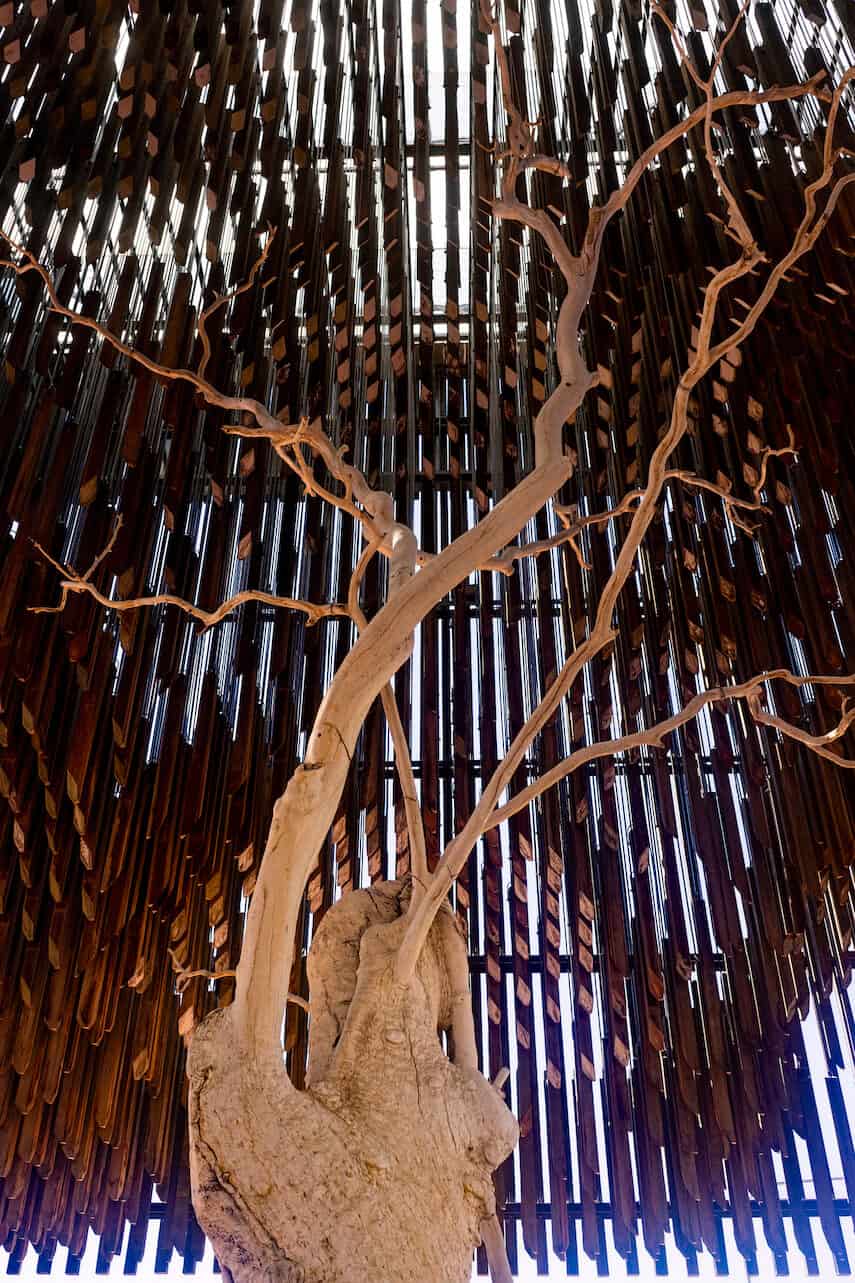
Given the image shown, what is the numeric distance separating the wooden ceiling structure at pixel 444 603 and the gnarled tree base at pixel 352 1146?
2290 mm

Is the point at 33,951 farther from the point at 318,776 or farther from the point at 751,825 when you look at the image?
the point at 318,776

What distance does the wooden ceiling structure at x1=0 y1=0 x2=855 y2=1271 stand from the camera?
349 cm

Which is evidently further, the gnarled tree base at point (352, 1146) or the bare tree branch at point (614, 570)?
the bare tree branch at point (614, 570)

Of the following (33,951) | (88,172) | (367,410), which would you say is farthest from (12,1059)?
(88,172)

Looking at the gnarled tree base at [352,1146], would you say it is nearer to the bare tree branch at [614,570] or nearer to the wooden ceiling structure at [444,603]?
the bare tree branch at [614,570]

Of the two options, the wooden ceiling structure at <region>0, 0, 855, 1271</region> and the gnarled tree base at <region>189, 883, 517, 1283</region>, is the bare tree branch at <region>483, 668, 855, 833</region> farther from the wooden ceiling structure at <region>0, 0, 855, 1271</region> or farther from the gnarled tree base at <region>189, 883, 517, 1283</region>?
the wooden ceiling structure at <region>0, 0, 855, 1271</region>

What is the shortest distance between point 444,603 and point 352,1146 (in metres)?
3.35

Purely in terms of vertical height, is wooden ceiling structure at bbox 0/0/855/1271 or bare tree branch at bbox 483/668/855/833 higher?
wooden ceiling structure at bbox 0/0/855/1271

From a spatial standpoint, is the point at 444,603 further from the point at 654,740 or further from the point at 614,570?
the point at 614,570

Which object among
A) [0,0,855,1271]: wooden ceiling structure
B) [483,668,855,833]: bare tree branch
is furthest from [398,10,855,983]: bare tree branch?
[0,0,855,1271]: wooden ceiling structure

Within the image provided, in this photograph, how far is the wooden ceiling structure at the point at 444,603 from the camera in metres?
3.49

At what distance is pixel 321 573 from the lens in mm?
4121

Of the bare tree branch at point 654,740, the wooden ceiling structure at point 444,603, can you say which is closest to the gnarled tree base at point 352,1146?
the bare tree branch at point 654,740

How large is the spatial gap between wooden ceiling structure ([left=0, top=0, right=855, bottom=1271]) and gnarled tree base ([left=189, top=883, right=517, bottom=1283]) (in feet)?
7.51
